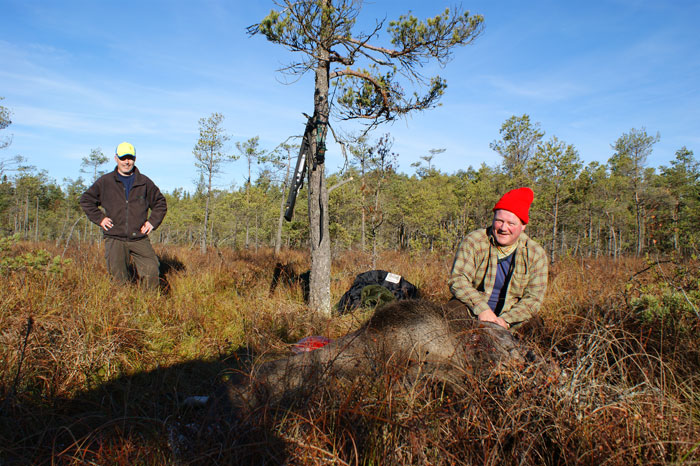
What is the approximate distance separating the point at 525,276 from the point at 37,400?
364 cm

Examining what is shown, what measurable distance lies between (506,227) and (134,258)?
4.76 meters

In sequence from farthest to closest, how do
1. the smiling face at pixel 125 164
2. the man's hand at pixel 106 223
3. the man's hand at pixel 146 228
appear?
the man's hand at pixel 146 228, the smiling face at pixel 125 164, the man's hand at pixel 106 223

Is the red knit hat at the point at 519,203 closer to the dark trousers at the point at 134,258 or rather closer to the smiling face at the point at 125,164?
the dark trousers at the point at 134,258

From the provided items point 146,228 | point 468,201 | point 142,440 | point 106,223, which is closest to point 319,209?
point 146,228

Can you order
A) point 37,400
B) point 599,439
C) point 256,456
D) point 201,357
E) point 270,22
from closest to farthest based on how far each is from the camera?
point 599,439 < point 256,456 < point 37,400 < point 201,357 < point 270,22

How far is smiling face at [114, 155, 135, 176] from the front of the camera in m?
4.57

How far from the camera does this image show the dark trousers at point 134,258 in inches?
178

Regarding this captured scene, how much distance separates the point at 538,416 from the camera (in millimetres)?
1484

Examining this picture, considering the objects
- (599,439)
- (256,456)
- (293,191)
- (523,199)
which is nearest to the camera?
(599,439)

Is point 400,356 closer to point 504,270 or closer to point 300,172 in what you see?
point 504,270

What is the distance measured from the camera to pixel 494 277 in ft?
9.80

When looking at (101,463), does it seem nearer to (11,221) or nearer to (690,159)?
(690,159)

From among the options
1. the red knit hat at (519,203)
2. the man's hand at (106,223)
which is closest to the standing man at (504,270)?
the red knit hat at (519,203)

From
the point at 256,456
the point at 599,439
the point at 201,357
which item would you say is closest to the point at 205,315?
the point at 201,357
